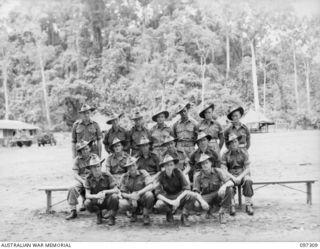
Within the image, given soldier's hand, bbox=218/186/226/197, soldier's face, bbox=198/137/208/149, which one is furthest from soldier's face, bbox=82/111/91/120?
soldier's hand, bbox=218/186/226/197

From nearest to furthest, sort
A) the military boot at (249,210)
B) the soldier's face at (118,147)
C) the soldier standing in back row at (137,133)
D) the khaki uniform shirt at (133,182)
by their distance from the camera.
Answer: the khaki uniform shirt at (133,182)
the military boot at (249,210)
the soldier's face at (118,147)
the soldier standing in back row at (137,133)

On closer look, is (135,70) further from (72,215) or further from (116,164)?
(72,215)

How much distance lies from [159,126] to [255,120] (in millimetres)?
26562

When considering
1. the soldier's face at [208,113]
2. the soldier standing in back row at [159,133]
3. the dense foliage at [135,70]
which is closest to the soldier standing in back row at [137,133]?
the soldier standing in back row at [159,133]

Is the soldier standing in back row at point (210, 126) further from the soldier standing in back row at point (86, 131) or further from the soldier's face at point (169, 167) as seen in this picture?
the soldier standing in back row at point (86, 131)

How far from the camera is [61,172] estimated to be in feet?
38.7

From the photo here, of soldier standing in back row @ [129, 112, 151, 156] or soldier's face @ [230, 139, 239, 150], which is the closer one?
soldier's face @ [230, 139, 239, 150]

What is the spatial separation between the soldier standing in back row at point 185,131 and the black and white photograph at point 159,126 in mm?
19

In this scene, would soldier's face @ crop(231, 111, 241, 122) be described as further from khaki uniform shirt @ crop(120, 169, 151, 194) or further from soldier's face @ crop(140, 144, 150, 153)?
khaki uniform shirt @ crop(120, 169, 151, 194)

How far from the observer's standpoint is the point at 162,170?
5562 millimetres

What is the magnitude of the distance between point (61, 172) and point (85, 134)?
541 cm

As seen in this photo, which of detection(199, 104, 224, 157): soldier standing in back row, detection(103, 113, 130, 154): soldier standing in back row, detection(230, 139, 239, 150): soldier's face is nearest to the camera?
detection(230, 139, 239, 150): soldier's face

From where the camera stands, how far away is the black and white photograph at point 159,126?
543 centimetres

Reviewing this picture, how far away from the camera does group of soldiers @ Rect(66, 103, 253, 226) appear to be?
213 inches
